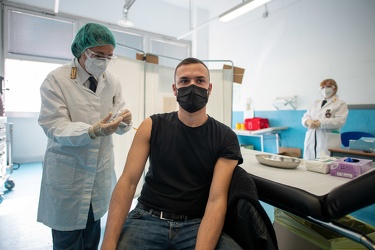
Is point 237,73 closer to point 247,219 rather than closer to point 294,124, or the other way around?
point 294,124

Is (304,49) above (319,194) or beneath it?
above

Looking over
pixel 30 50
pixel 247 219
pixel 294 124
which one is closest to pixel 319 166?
pixel 247 219

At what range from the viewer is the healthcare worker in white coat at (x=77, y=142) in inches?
42.4

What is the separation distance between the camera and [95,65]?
3.89 feet

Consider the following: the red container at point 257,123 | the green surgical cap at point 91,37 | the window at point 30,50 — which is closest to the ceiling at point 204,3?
the window at point 30,50

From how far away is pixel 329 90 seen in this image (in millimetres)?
2842

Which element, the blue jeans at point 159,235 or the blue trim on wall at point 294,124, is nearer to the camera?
the blue jeans at point 159,235

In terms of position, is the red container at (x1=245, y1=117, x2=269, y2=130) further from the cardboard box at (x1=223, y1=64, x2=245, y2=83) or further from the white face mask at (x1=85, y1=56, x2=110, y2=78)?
the white face mask at (x1=85, y1=56, x2=110, y2=78)

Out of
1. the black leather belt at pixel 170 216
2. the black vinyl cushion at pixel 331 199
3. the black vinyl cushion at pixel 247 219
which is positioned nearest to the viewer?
the black vinyl cushion at pixel 331 199

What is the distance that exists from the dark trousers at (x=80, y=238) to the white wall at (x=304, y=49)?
3.60 meters

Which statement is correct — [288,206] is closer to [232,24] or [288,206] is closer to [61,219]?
[61,219]

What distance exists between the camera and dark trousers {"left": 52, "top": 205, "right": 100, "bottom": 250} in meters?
1.13

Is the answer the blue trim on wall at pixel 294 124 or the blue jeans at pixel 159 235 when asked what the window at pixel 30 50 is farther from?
the blue jeans at pixel 159 235

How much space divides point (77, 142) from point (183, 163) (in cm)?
53
